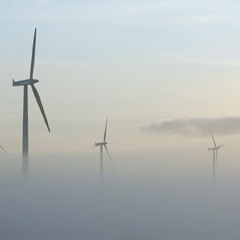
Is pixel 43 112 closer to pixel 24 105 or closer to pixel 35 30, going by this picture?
pixel 24 105

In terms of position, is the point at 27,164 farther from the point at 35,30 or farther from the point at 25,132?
the point at 35,30

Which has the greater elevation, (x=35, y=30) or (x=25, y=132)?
(x=35, y=30)

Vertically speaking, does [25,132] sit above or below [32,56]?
below

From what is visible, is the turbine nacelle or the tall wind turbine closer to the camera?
the tall wind turbine

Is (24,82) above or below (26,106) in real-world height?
above

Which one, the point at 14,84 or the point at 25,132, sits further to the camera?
the point at 14,84

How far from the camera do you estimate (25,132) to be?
152 meters

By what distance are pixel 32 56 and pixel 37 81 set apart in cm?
482

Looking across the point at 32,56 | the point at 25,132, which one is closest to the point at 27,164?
the point at 25,132

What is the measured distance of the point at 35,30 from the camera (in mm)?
152625

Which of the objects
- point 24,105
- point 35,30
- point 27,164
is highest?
point 35,30

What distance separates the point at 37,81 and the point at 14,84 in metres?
5.42

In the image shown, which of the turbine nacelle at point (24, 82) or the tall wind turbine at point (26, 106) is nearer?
the tall wind turbine at point (26, 106)

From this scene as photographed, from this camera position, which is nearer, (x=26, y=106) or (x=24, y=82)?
(x=26, y=106)
